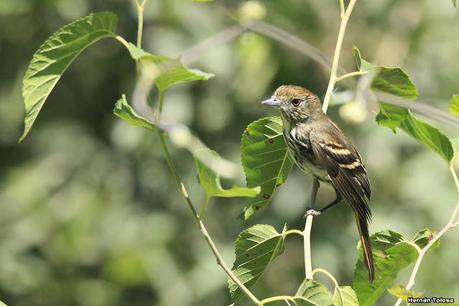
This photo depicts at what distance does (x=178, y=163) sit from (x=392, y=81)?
4089 millimetres

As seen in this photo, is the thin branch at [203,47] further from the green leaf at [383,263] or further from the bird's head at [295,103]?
the bird's head at [295,103]

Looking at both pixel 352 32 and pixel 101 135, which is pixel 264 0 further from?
pixel 101 135

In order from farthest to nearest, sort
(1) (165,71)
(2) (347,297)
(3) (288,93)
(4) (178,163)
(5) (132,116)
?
(4) (178,163)
(3) (288,93)
(2) (347,297)
(5) (132,116)
(1) (165,71)

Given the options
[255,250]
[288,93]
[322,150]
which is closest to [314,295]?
[255,250]

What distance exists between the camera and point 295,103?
4.46 metres

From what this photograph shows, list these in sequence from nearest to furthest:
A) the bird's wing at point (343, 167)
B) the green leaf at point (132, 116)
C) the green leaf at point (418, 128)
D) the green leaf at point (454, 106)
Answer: the green leaf at point (132, 116) < the green leaf at point (454, 106) < the green leaf at point (418, 128) < the bird's wing at point (343, 167)

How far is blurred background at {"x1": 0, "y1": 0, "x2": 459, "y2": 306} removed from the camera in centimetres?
627

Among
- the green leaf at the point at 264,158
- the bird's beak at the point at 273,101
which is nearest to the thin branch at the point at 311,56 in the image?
the green leaf at the point at 264,158

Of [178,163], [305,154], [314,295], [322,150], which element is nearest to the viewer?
[314,295]

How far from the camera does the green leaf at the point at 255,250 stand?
2.70 m

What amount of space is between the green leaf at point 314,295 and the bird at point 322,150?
Result: 1.46 meters

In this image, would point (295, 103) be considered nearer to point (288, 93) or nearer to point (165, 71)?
point (288, 93)

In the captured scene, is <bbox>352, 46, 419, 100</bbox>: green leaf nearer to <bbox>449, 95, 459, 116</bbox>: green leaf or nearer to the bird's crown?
<bbox>449, 95, 459, 116</bbox>: green leaf

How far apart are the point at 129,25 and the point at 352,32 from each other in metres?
1.77
